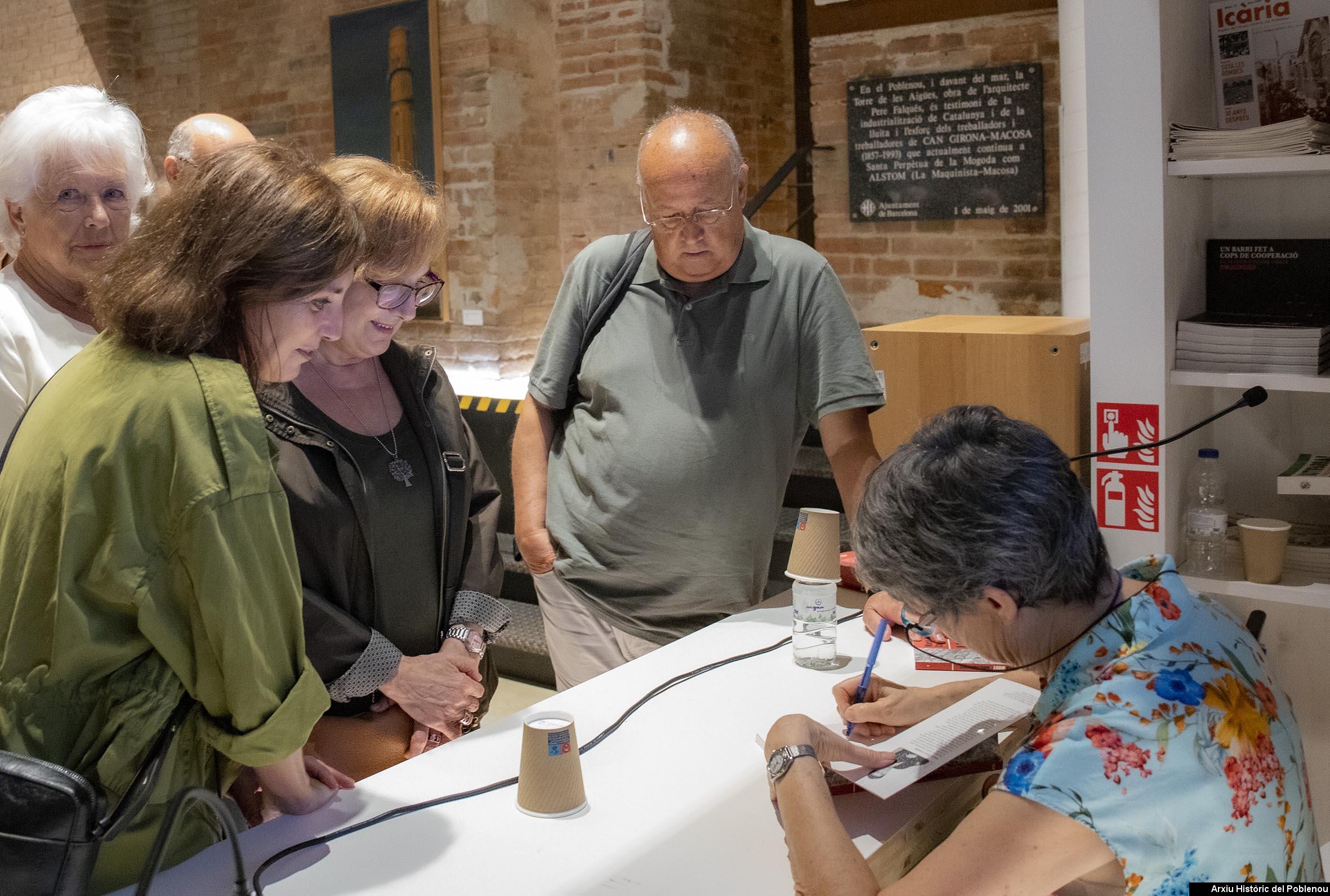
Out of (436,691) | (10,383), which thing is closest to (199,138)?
(10,383)

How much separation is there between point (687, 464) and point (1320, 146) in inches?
52.6

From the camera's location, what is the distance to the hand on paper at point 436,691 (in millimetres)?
2012

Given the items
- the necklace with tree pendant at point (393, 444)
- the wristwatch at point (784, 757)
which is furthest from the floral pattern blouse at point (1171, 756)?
the necklace with tree pendant at point (393, 444)

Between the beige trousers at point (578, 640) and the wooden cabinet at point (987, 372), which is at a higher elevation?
the wooden cabinet at point (987, 372)

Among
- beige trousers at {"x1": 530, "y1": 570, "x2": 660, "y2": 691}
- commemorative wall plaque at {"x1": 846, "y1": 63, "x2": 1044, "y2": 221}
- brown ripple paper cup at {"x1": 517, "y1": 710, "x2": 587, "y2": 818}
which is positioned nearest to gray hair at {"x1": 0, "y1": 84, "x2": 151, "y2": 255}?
beige trousers at {"x1": 530, "y1": 570, "x2": 660, "y2": 691}

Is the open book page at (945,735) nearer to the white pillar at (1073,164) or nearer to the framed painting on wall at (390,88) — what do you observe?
the white pillar at (1073,164)

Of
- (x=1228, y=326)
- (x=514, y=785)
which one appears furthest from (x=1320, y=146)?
(x=514, y=785)

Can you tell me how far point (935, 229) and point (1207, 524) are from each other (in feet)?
13.4

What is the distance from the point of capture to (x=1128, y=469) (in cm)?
243

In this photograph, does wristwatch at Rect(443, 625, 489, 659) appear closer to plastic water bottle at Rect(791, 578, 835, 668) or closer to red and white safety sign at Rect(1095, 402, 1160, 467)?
plastic water bottle at Rect(791, 578, 835, 668)

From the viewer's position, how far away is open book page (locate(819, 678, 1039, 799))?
1655 millimetres

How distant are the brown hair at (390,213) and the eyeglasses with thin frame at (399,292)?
20mm

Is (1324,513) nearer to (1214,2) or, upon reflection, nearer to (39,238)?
(1214,2)

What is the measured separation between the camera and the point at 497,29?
23.5 feet
